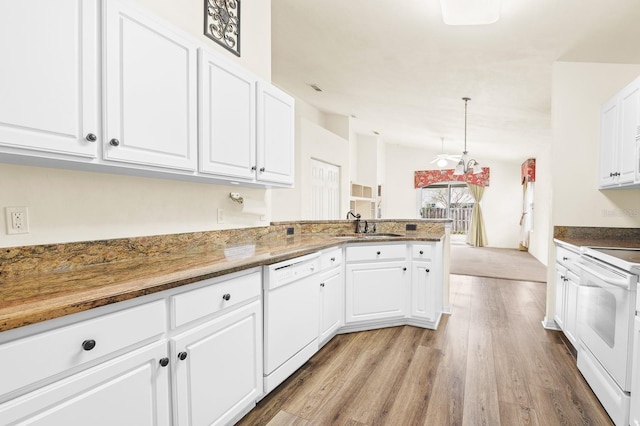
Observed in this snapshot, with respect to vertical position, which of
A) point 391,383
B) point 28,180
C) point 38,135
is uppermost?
point 38,135

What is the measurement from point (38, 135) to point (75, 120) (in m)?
0.14

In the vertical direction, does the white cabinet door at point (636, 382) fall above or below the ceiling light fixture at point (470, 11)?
below

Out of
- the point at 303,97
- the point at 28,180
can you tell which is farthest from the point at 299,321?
the point at 303,97

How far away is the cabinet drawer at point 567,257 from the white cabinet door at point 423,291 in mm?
1015

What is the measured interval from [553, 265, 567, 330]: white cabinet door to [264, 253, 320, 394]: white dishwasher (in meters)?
2.07

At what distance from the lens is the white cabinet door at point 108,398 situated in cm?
86

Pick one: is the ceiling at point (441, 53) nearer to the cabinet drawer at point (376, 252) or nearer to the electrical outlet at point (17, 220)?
the cabinet drawer at point (376, 252)

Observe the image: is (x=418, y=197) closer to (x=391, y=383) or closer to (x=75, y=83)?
(x=391, y=383)

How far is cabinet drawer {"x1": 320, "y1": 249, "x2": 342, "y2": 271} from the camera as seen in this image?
2397 mm

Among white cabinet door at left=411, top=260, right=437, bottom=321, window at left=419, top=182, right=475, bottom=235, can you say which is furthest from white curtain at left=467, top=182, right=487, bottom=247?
white cabinet door at left=411, top=260, right=437, bottom=321

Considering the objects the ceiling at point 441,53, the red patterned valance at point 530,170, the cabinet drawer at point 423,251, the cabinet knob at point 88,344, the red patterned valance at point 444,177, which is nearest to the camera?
the cabinet knob at point 88,344

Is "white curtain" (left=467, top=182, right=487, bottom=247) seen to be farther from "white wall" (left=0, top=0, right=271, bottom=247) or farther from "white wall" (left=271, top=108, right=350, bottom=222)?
"white wall" (left=0, top=0, right=271, bottom=247)

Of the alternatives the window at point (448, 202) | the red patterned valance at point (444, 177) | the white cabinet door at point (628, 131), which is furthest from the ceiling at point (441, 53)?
the window at point (448, 202)

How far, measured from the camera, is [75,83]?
4.01 feet
